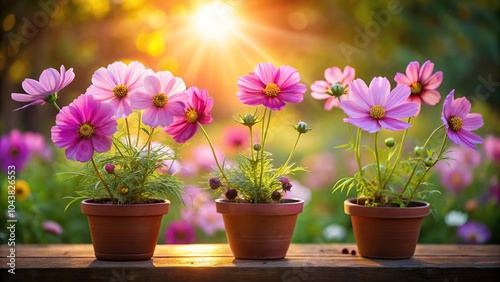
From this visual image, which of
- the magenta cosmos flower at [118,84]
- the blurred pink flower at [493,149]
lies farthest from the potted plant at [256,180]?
the blurred pink flower at [493,149]

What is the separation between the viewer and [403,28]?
4.17m

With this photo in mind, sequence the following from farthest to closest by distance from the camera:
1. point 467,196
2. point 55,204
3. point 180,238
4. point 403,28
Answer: point 403,28 < point 467,196 < point 55,204 < point 180,238

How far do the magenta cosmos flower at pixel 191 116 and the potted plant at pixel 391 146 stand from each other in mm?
310

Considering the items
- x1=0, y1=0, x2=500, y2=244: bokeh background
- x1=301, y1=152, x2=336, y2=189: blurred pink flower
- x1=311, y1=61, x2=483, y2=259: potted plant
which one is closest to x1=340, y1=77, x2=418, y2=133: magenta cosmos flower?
x1=311, y1=61, x2=483, y2=259: potted plant

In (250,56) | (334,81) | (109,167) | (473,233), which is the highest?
(250,56)

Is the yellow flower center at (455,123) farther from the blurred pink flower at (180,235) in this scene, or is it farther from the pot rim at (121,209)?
the blurred pink flower at (180,235)

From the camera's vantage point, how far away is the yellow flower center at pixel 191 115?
156 cm

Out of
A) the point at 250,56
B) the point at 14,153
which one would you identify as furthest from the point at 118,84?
the point at 250,56

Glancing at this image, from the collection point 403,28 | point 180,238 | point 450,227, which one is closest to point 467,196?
point 450,227

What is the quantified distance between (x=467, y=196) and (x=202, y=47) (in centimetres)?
221

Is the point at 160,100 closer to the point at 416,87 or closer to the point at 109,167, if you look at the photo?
the point at 109,167

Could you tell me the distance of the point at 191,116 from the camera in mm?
1559

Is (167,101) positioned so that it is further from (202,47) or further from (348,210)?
(202,47)

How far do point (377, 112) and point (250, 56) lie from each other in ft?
11.8
